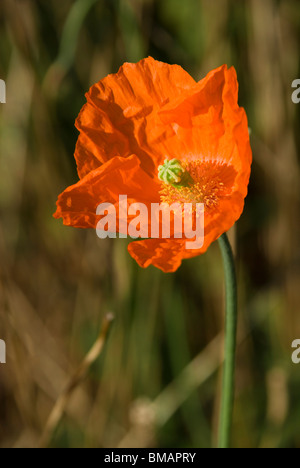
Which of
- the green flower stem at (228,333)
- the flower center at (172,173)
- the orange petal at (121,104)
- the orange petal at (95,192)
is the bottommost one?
the green flower stem at (228,333)

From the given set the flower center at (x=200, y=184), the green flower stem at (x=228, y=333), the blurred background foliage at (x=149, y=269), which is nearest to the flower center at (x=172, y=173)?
the flower center at (x=200, y=184)

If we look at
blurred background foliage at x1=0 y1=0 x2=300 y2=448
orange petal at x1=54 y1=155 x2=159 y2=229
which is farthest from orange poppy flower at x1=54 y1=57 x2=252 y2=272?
blurred background foliage at x1=0 y1=0 x2=300 y2=448

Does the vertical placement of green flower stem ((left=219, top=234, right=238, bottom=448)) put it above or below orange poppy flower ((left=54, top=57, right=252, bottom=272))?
below

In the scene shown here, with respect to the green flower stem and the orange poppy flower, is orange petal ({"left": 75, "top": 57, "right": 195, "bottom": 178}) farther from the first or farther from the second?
the green flower stem

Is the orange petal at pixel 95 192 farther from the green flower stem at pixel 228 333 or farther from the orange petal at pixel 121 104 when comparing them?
the green flower stem at pixel 228 333

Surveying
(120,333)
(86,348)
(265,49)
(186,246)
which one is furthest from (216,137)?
(86,348)

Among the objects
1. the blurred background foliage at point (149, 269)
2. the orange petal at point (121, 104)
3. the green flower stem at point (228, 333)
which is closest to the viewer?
the green flower stem at point (228, 333)

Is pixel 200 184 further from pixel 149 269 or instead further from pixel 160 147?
pixel 149 269
